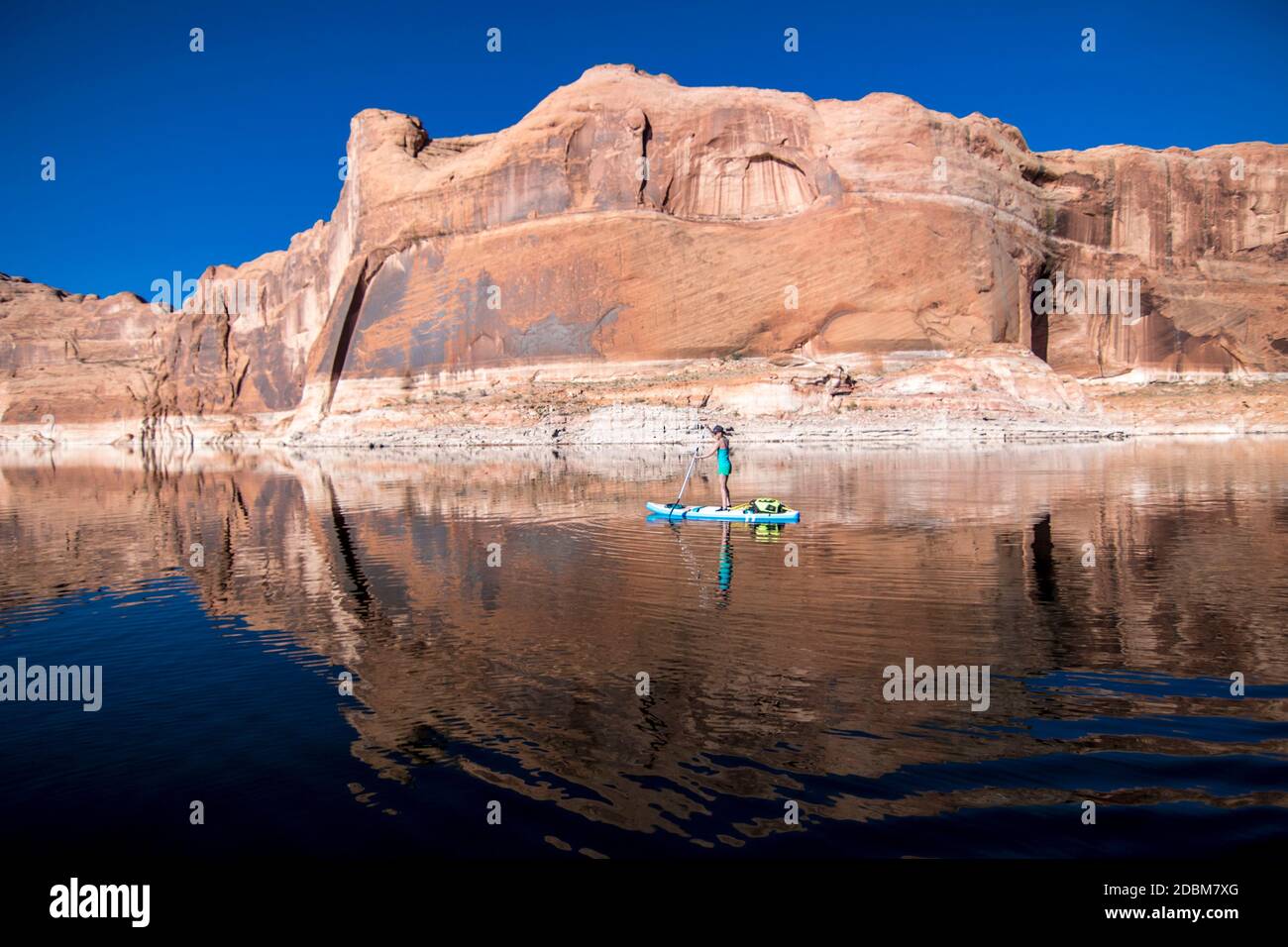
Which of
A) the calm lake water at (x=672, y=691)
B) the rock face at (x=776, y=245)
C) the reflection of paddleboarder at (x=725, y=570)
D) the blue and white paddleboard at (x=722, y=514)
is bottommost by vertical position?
the calm lake water at (x=672, y=691)

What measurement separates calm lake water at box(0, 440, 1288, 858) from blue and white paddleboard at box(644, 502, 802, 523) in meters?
0.39

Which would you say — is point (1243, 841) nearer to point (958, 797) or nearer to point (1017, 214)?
point (958, 797)

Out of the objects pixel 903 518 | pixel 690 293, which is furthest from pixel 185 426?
pixel 903 518

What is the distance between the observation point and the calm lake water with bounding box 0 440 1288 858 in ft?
16.0

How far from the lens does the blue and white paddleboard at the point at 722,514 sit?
16219mm

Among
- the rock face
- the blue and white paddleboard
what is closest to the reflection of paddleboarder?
the blue and white paddleboard

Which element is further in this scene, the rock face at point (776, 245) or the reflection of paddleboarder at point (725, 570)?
the rock face at point (776, 245)

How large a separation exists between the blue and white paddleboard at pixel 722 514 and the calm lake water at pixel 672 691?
Result: 395mm

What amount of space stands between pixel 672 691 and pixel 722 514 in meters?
10.4

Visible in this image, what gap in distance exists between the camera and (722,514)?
17.2 m

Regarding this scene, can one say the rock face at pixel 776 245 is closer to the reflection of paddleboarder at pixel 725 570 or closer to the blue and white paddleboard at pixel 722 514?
the blue and white paddleboard at pixel 722 514

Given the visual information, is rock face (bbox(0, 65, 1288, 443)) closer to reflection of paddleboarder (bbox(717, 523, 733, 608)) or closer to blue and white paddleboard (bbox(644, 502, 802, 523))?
blue and white paddleboard (bbox(644, 502, 802, 523))

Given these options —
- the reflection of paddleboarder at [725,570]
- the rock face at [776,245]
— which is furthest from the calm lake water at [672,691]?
the rock face at [776,245]

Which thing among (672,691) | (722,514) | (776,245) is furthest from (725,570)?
(776,245)
